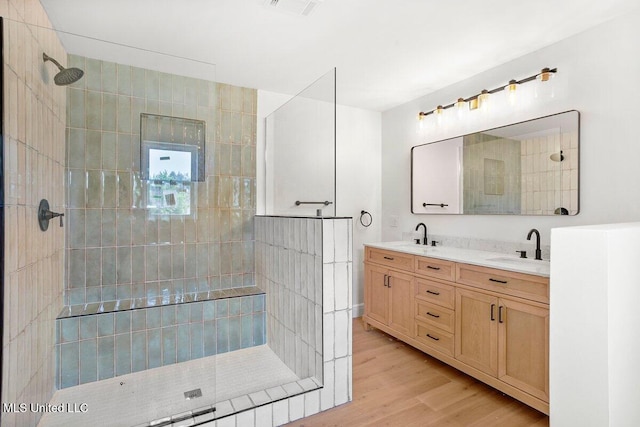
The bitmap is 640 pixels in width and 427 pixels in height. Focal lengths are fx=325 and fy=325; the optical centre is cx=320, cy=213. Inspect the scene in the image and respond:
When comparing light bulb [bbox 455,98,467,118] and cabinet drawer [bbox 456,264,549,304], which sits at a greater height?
light bulb [bbox 455,98,467,118]

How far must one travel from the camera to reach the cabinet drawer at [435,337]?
2408mm

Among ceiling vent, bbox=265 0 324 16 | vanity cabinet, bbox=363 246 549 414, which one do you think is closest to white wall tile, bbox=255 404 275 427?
vanity cabinet, bbox=363 246 549 414

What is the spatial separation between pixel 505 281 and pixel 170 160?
8.29 feet

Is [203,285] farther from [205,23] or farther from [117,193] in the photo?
[205,23]

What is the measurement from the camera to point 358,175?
3719 millimetres

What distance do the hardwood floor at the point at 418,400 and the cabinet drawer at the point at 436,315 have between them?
0.33 m

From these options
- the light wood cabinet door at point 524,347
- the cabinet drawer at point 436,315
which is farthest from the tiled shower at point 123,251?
the light wood cabinet door at point 524,347

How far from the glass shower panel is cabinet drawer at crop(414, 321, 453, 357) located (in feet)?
4.02

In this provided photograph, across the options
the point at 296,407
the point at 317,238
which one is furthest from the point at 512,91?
the point at 296,407

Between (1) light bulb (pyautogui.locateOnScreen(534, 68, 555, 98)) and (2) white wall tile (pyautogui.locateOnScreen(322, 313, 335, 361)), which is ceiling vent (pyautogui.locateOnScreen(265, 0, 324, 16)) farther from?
(2) white wall tile (pyautogui.locateOnScreen(322, 313, 335, 361))

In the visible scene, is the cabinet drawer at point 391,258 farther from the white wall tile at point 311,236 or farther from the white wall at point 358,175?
the white wall tile at point 311,236

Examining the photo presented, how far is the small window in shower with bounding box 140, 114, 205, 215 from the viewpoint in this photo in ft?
8.14

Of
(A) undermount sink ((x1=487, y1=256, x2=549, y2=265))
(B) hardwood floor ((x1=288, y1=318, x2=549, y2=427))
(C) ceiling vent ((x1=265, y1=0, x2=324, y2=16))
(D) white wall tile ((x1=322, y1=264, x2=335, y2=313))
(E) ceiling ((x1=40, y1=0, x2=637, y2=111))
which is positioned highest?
(E) ceiling ((x1=40, y1=0, x2=637, y2=111))

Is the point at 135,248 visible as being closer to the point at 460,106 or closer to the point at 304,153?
the point at 304,153
